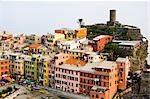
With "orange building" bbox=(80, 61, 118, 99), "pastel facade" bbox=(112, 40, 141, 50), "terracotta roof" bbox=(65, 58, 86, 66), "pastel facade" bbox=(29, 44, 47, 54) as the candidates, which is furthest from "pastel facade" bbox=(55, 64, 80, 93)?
"pastel facade" bbox=(112, 40, 141, 50)

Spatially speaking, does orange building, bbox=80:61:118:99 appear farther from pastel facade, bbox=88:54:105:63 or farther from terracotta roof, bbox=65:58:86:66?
pastel facade, bbox=88:54:105:63

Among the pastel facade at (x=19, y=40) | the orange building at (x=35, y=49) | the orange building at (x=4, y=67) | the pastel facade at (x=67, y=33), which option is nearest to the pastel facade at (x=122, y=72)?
the orange building at (x=35, y=49)

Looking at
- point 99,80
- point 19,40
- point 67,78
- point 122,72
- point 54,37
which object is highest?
point 54,37

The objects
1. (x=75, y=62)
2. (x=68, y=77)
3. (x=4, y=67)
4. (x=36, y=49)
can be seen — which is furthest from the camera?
(x=36, y=49)

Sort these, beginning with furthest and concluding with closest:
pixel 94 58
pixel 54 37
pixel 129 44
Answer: pixel 54 37 → pixel 129 44 → pixel 94 58

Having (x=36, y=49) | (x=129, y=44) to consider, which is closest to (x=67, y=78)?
(x=36, y=49)

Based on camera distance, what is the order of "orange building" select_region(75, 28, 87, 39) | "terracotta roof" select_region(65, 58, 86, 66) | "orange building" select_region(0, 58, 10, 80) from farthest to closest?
1. "orange building" select_region(75, 28, 87, 39)
2. "orange building" select_region(0, 58, 10, 80)
3. "terracotta roof" select_region(65, 58, 86, 66)

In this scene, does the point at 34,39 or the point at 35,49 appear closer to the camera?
the point at 35,49

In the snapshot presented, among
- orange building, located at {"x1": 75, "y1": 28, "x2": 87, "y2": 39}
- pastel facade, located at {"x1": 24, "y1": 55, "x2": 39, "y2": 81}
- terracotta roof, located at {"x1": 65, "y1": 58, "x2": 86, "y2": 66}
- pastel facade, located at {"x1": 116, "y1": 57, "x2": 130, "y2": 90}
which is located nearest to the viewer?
pastel facade, located at {"x1": 116, "y1": 57, "x2": 130, "y2": 90}

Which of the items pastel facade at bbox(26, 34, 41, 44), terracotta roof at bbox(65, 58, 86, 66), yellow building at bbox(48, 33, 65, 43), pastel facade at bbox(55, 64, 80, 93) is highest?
yellow building at bbox(48, 33, 65, 43)

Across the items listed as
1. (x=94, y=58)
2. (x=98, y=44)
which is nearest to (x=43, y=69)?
(x=94, y=58)

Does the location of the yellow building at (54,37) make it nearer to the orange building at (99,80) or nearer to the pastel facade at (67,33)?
the pastel facade at (67,33)

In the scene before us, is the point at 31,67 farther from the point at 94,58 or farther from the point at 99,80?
the point at 99,80

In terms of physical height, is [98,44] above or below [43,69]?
above
